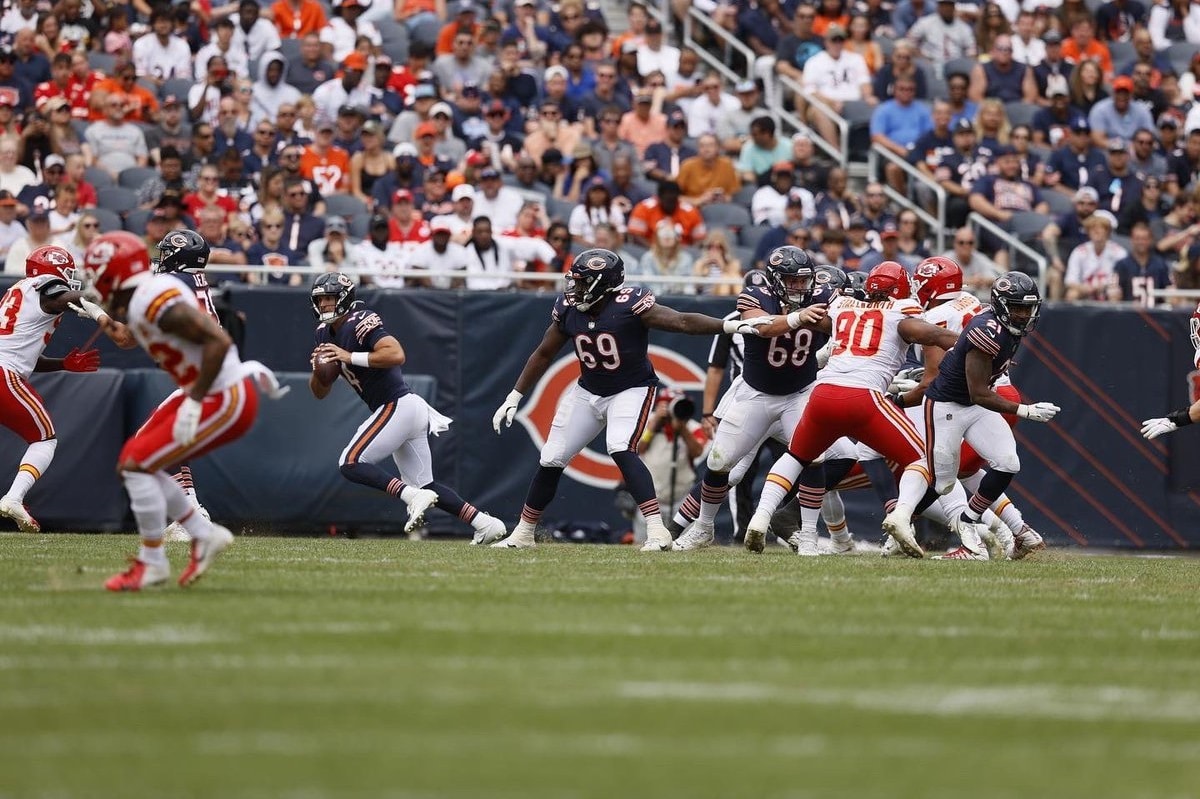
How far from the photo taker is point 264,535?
14.6 metres

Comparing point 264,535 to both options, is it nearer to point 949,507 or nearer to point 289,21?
point 949,507

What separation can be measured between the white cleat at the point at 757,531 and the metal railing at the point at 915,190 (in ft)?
24.1

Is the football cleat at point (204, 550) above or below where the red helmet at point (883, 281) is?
below

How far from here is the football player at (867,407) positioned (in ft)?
37.1

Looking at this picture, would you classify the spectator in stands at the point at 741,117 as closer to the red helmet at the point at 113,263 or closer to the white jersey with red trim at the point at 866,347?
the white jersey with red trim at the point at 866,347

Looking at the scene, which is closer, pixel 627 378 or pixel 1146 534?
pixel 627 378

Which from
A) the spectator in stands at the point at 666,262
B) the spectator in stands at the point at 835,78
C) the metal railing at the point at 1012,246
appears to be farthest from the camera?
the spectator in stands at the point at 835,78

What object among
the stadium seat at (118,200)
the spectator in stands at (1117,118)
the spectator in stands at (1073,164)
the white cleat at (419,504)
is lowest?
the white cleat at (419,504)

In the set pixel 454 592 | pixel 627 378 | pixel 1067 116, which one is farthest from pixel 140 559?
pixel 1067 116

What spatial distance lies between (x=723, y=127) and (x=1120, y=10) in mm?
6150

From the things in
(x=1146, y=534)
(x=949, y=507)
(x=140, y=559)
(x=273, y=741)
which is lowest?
(x=1146, y=534)

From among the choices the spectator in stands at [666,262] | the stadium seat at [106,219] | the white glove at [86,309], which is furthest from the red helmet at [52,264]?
the spectator in stands at [666,262]

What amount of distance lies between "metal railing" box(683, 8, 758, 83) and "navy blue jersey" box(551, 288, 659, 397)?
885 cm

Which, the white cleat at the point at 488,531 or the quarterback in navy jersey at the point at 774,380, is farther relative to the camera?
the white cleat at the point at 488,531
